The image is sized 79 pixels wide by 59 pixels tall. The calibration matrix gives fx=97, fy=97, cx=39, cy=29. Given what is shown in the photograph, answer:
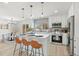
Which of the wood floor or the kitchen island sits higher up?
the kitchen island

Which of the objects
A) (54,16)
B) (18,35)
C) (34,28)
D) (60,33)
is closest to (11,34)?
(18,35)

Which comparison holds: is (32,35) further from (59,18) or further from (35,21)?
(59,18)

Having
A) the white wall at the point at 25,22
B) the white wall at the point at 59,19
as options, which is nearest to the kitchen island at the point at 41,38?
the white wall at the point at 25,22

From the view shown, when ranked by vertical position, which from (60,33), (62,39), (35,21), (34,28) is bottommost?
(62,39)

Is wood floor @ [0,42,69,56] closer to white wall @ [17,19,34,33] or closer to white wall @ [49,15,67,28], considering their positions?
white wall @ [17,19,34,33]

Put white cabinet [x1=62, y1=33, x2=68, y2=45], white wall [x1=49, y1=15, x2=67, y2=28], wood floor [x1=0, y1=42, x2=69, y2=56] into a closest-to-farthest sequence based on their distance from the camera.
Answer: wood floor [x1=0, y1=42, x2=69, y2=56], white wall [x1=49, y1=15, x2=67, y2=28], white cabinet [x1=62, y1=33, x2=68, y2=45]

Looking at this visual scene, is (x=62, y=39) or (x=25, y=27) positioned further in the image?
(x=62, y=39)

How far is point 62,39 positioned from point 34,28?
2.70 metres

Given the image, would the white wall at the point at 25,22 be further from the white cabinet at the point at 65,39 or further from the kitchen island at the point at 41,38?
the white cabinet at the point at 65,39

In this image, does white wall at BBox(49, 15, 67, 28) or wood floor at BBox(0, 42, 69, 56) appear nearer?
wood floor at BBox(0, 42, 69, 56)

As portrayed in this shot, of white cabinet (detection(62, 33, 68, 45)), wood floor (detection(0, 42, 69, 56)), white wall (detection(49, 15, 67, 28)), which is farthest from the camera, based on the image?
white cabinet (detection(62, 33, 68, 45))

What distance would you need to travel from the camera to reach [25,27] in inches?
128

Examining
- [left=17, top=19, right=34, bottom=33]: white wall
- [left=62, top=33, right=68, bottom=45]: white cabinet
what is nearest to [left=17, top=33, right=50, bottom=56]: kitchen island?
[left=17, top=19, right=34, bottom=33]: white wall

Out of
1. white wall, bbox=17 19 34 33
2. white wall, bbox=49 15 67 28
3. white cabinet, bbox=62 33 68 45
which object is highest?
white wall, bbox=49 15 67 28
